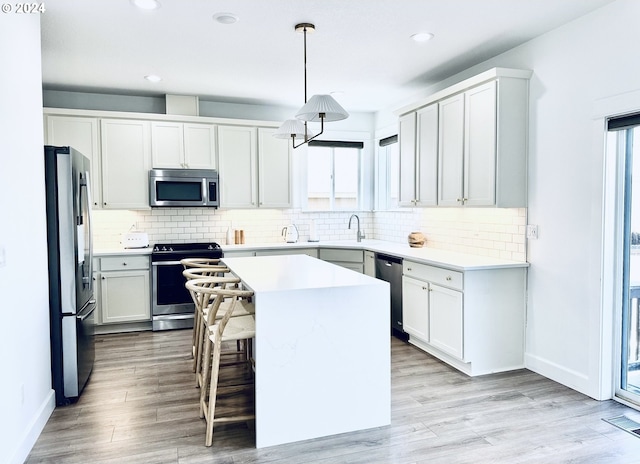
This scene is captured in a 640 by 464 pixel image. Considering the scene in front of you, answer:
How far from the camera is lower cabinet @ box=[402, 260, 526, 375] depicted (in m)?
3.66

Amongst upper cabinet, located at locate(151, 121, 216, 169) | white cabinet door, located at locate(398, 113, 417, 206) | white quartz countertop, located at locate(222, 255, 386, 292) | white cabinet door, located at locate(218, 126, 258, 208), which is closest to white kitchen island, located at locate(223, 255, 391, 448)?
white quartz countertop, located at locate(222, 255, 386, 292)

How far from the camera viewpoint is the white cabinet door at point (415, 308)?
4.16 metres

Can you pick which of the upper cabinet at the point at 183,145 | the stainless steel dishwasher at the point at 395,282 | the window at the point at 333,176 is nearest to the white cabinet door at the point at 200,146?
the upper cabinet at the point at 183,145

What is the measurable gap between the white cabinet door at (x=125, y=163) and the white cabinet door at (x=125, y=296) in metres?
0.80

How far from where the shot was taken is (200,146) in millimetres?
5449

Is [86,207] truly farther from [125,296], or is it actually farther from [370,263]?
[370,263]

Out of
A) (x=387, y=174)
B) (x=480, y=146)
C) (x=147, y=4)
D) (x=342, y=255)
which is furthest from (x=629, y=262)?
(x=147, y=4)

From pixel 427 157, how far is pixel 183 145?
2786 mm

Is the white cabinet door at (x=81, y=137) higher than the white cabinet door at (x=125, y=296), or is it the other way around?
the white cabinet door at (x=81, y=137)

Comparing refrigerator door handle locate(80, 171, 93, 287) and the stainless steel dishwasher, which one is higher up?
refrigerator door handle locate(80, 171, 93, 287)

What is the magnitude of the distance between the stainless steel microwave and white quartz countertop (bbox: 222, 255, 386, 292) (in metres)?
1.70

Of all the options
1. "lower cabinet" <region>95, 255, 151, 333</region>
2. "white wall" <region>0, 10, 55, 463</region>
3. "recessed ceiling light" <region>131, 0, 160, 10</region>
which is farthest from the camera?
"lower cabinet" <region>95, 255, 151, 333</region>

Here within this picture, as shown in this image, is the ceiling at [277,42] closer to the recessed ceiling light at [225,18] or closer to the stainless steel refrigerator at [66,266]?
the recessed ceiling light at [225,18]

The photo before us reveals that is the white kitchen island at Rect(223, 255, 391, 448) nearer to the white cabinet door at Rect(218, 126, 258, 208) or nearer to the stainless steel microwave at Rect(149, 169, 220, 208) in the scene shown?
the stainless steel microwave at Rect(149, 169, 220, 208)
